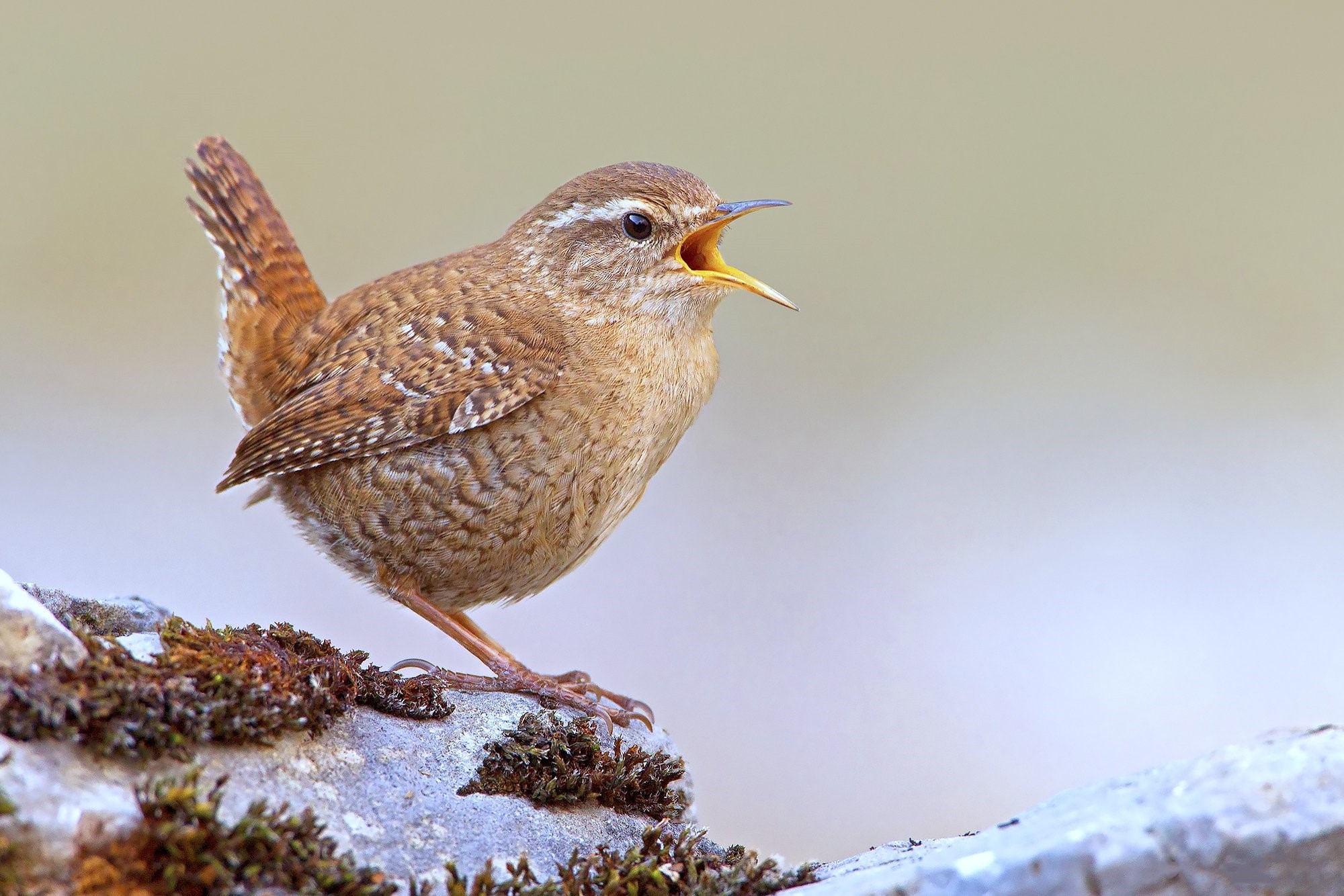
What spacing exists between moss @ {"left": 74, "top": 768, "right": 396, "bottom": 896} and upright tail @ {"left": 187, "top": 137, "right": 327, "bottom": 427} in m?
2.40

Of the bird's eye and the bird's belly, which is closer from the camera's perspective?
the bird's belly

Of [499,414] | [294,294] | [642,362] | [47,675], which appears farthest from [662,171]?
[47,675]

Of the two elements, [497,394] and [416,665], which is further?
[416,665]

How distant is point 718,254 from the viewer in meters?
4.50

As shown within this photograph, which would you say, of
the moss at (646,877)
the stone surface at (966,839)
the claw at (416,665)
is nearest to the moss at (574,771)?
the stone surface at (966,839)

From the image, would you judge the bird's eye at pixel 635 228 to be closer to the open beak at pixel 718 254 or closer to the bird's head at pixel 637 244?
the bird's head at pixel 637 244

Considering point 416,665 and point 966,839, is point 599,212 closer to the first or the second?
point 416,665

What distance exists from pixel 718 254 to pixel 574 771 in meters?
2.24

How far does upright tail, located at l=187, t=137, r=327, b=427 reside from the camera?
4441mm

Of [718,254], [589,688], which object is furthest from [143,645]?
[718,254]

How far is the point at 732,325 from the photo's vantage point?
10125mm

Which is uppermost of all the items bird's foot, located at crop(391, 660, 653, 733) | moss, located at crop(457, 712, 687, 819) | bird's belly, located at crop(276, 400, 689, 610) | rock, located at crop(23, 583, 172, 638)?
bird's belly, located at crop(276, 400, 689, 610)

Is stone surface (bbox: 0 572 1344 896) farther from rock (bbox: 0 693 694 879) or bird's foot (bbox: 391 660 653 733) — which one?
bird's foot (bbox: 391 660 653 733)

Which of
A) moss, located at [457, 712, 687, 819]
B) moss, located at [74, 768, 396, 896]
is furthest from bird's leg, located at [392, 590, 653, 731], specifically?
moss, located at [74, 768, 396, 896]
